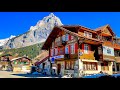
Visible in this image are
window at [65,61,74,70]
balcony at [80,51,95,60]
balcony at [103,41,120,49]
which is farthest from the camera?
balcony at [103,41,120,49]

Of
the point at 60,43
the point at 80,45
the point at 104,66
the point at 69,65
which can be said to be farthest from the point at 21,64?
the point at 80,45

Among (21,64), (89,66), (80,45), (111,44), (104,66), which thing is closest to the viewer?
(80,45)

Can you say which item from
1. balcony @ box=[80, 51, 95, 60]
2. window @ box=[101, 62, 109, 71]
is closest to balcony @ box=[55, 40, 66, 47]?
balcony @ box=[80, 51, 95, 60]

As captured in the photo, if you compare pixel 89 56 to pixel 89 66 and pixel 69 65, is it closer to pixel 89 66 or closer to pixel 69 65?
pixel 89 66

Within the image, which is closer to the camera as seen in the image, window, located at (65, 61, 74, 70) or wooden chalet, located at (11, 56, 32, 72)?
window, located at (65, 61, 74, 70)

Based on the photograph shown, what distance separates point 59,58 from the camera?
15844 millimetres

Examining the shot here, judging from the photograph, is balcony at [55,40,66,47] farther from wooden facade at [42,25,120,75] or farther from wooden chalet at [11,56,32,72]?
wooden chalet at [11,56,32,72]

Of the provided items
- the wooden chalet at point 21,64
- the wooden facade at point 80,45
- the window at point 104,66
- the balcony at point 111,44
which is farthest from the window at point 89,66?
the wooden chalet at point 21,64

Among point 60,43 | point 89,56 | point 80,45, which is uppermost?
point 60,43
